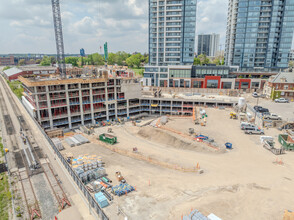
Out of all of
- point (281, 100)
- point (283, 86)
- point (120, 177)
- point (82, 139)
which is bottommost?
point (82, 139)

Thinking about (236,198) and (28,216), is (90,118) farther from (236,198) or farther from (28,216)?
(236,198)

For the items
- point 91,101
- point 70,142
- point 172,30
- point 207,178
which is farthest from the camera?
point 172,30

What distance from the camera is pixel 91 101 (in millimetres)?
74562

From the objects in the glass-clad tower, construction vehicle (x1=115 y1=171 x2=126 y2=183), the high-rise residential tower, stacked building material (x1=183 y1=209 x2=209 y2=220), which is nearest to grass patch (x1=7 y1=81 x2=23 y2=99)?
the glass-clad tower

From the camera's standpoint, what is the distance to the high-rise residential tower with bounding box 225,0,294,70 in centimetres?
10800

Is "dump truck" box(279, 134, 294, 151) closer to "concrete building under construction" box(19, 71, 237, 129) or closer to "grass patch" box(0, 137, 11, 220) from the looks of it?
"concrete building under construction" box(19, 71, 237, 129)

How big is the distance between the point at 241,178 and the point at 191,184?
Answer: 9457 mm

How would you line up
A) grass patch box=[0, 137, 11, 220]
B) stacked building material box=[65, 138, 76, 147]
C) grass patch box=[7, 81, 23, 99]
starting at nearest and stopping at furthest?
grass patch box=[0, 137, 11, 220] < stacked building material box=[65, 138, 76, 147] < grass patch box=[7, 81, 23, 99]

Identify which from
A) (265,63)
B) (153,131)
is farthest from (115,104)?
(265,63)

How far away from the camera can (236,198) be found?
103ft

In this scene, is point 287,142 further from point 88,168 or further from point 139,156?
point 88,168

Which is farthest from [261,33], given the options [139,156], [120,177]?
[120,177]

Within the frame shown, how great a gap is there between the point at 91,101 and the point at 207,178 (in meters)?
51.3

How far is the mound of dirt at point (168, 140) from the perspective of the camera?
51647 millimetres
